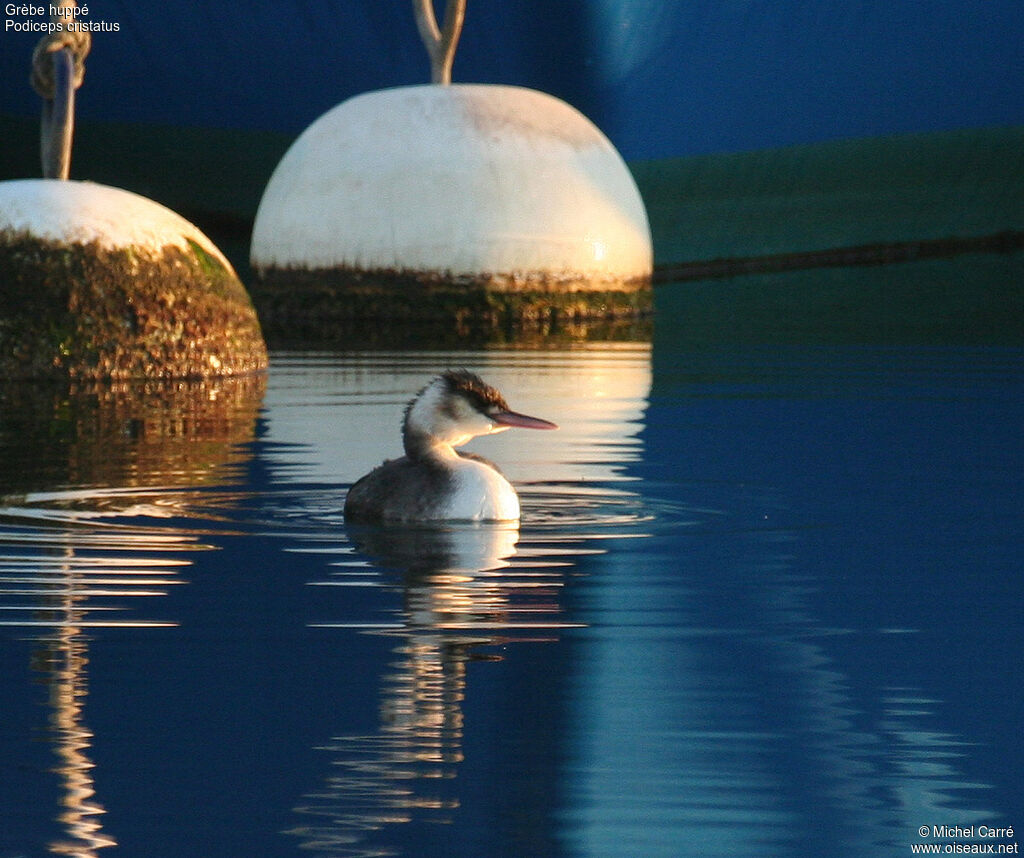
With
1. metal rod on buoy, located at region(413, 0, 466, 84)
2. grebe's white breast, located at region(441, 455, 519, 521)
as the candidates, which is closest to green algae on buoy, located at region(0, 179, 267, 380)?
grebe's white breast, located at region(441, 455, 519, 521)

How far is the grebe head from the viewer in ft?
23.8

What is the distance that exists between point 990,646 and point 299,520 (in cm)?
277

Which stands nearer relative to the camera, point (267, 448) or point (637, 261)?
point (267, 448)

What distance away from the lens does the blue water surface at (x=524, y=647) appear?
3.79 meters

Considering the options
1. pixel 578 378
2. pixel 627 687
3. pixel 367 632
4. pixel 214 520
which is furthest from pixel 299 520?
pixel 578 378

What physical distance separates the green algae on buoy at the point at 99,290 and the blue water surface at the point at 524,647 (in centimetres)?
226

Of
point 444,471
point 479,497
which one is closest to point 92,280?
point 444,471

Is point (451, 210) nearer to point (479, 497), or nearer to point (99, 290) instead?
point (99, 290)

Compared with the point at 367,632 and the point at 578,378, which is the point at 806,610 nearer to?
the point at 367,632

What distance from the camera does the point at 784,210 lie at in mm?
26984

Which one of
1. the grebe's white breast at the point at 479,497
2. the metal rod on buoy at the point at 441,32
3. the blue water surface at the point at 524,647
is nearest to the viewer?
the blue water surface at the point at 524,647

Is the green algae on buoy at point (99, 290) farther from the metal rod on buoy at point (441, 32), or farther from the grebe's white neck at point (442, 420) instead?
the metal rod on buoy at point (441, 32)

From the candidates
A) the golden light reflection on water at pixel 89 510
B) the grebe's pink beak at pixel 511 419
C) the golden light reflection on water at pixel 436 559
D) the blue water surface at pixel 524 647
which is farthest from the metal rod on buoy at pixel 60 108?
the grebe's pink beak at pixel 511 419

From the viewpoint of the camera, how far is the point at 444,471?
7.12 m
